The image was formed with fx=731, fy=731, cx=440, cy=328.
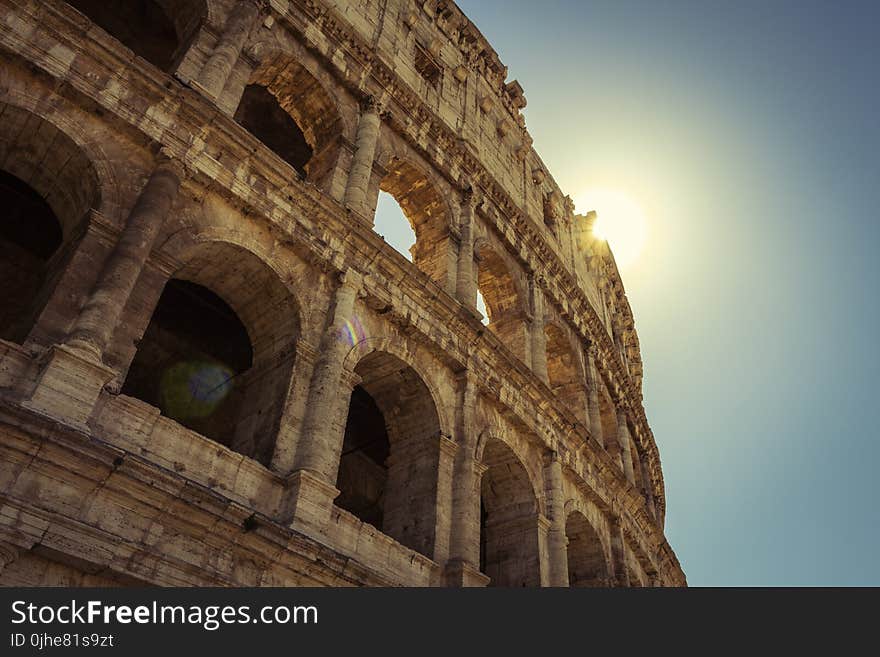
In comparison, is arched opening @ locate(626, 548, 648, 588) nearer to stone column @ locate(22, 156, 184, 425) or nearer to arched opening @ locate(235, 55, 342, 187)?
arched opening @ locate(235, 55, 342, 187)

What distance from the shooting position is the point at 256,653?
5043 millimetres

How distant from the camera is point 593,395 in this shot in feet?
56.6

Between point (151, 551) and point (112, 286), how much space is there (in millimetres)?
2638

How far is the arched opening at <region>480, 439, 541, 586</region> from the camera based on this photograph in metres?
11.7

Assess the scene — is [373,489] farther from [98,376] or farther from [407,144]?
[98,376]

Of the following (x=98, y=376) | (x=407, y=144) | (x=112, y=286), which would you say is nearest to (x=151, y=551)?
(x=98, y=376)

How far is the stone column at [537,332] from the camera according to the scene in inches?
571

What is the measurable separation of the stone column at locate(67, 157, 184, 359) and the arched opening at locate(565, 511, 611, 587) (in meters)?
9.36

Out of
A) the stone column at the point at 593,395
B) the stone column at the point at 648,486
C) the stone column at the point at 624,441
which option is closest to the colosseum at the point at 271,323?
the stone column at the point at 593,395

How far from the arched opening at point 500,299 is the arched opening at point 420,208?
1.46m

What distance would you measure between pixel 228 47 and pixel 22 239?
4084 mm

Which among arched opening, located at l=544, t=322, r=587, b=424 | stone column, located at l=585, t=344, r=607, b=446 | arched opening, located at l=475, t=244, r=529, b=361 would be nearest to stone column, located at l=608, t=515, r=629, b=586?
stone column, located at l=585, t=344, r=607, b=446

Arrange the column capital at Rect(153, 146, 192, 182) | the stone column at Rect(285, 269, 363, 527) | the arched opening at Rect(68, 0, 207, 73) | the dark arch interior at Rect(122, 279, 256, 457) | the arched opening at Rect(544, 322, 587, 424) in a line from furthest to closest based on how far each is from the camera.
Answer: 1. the arched opening at Rect(544, 322, 587, 424)
2. the arched opening at Rect(68, 0, 207, 73)
3. the dark arch interior at Rect(122, 279, 256, 457)
4. the column capital at Rect(153, 146, 192, 182)
5. the stone column at Rect(285, 269, 363, 527)

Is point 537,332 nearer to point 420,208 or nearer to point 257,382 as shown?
point 420,208
